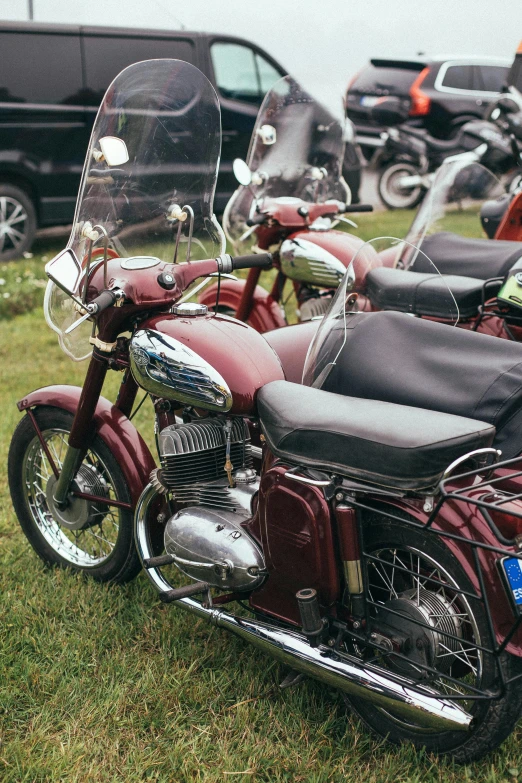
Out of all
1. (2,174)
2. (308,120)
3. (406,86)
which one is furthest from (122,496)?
(406,86)

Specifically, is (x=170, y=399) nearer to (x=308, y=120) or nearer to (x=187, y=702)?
(x=187, y=702)

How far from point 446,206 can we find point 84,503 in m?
2.31

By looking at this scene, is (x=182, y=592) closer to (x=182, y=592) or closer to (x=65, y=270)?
(x=182, y=592)

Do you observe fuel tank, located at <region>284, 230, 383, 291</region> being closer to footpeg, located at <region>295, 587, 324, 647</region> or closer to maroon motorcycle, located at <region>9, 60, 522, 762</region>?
maroon motorcycle, located at <region>9, 60, 522, 762</region>

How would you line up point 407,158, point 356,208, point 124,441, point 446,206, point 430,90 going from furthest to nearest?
point 430,90 < point 407,158 < point 356,208 < point 446,206 < point 124,441

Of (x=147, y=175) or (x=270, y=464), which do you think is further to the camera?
(x=147, y=175)

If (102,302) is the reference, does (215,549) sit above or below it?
below

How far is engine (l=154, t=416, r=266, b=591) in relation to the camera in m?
2.48

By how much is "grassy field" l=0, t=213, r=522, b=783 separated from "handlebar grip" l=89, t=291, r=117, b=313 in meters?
1.06

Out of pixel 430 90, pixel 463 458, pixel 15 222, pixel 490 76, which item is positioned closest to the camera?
pixel 463 458

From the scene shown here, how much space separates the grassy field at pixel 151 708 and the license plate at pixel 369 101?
10153 millimetres

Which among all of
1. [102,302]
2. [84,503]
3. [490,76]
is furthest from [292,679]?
[490,76]

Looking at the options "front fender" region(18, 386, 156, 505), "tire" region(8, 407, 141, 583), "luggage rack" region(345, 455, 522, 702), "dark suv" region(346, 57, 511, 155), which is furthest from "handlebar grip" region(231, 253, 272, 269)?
"dark suv" region(346, 57, 511, 155)

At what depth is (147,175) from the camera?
2.82 meters
